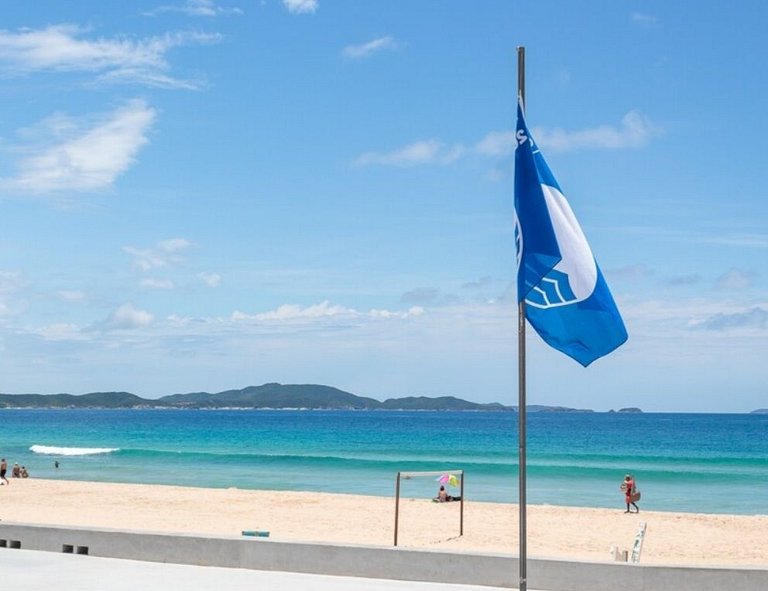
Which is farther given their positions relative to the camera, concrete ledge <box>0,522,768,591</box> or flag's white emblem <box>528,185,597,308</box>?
concrete ledge <box>0,522,768,591</box>

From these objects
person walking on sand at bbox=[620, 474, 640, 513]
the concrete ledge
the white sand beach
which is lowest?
the white sand beach

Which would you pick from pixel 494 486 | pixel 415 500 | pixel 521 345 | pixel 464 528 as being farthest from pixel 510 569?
pixel 494 486

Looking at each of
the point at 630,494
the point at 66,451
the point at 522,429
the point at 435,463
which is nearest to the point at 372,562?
the point at 522,429

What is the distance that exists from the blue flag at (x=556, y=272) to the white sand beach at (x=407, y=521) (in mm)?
15822

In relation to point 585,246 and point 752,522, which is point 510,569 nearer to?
point 585,246

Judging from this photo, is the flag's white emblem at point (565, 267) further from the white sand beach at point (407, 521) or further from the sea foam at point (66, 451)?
the sea foam at point (66, 451)

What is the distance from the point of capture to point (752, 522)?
33469 mm

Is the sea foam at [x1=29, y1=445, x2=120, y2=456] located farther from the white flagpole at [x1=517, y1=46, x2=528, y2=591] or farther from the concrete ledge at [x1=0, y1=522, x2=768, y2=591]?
the white flagpole at [x1=517, y1=46, x2=528, y2=591]

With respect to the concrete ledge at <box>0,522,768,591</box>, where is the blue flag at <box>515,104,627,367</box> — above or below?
above

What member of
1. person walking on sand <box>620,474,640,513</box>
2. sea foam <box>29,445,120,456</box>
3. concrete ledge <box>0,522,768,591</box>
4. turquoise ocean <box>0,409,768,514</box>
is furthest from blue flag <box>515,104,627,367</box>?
sea foam <box>29,445,120,456</box>

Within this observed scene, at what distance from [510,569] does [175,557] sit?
11.1 ft

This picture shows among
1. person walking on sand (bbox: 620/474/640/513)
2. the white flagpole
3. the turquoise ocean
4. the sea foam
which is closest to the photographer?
the white flagpole

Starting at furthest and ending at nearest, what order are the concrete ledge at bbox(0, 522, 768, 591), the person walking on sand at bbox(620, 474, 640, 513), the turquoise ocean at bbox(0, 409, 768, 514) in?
the turquoise ocean at bbox(0, 409, 768, 514) → the person walking on sand at bbox(620, 474, 640, 513) → the concrete ledge at bbox(0, 522, 768, 591)

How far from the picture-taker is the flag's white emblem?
708cm
